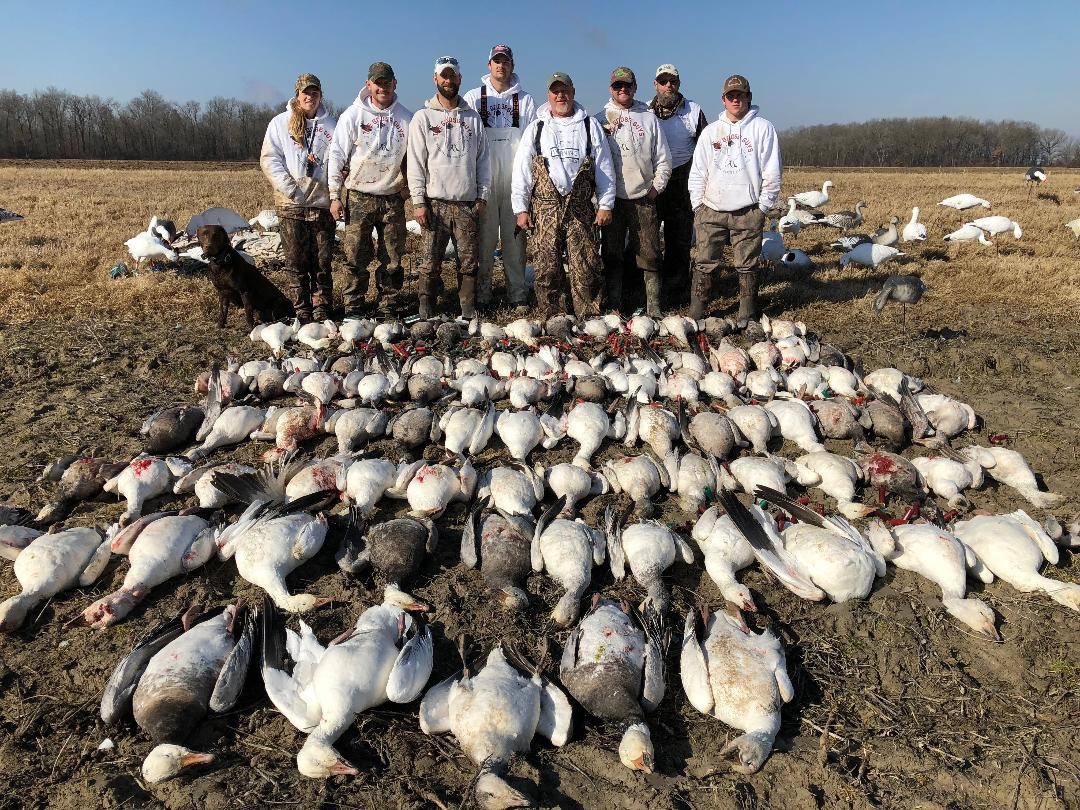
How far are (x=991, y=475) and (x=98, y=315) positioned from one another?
8435 millimetres

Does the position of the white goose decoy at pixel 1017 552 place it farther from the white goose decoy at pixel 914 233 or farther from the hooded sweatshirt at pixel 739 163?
the white goose decoy at pixel 914 233

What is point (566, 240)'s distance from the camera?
7.02m

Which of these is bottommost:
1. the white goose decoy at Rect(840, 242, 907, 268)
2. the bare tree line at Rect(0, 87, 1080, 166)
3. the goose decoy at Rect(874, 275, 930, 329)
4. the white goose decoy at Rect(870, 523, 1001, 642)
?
the white goose decoy at Rect(870, 523, 1001, 642)

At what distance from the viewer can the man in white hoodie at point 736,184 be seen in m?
6.55

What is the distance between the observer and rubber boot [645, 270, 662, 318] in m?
7.32

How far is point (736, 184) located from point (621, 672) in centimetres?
526

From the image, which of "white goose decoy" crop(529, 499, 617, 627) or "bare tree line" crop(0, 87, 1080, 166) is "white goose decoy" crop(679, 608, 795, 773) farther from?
"bare tree line" crop(0, 87, 1080, 166)

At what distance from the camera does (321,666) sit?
2840mm

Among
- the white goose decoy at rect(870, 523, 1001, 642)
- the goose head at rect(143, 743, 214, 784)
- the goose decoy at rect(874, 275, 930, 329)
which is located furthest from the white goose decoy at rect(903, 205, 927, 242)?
the goose head at rect(143, 743, 214, 784)

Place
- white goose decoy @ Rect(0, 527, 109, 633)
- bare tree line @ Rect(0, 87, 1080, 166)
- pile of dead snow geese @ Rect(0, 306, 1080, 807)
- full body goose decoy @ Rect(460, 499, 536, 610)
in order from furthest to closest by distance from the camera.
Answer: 1. bare tree line @ Rect(0, 87, 1080, 166)
2. full body goose decoy @ Rect(460, 499, 536, 610)
3. white goose decoy @ Rect(0, 527, 109, 633)
4. pile of dead snow geese @ Rect(0, 306, 1080, 807)

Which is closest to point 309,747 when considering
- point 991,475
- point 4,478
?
point 4,478

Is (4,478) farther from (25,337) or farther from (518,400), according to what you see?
(518,400)

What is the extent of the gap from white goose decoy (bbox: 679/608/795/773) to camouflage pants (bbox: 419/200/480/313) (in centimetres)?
489

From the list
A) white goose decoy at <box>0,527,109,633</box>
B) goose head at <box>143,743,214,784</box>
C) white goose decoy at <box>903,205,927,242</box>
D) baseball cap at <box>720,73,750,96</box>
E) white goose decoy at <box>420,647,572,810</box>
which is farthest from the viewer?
white goose decoy at <box>903,205,927,242</box>
